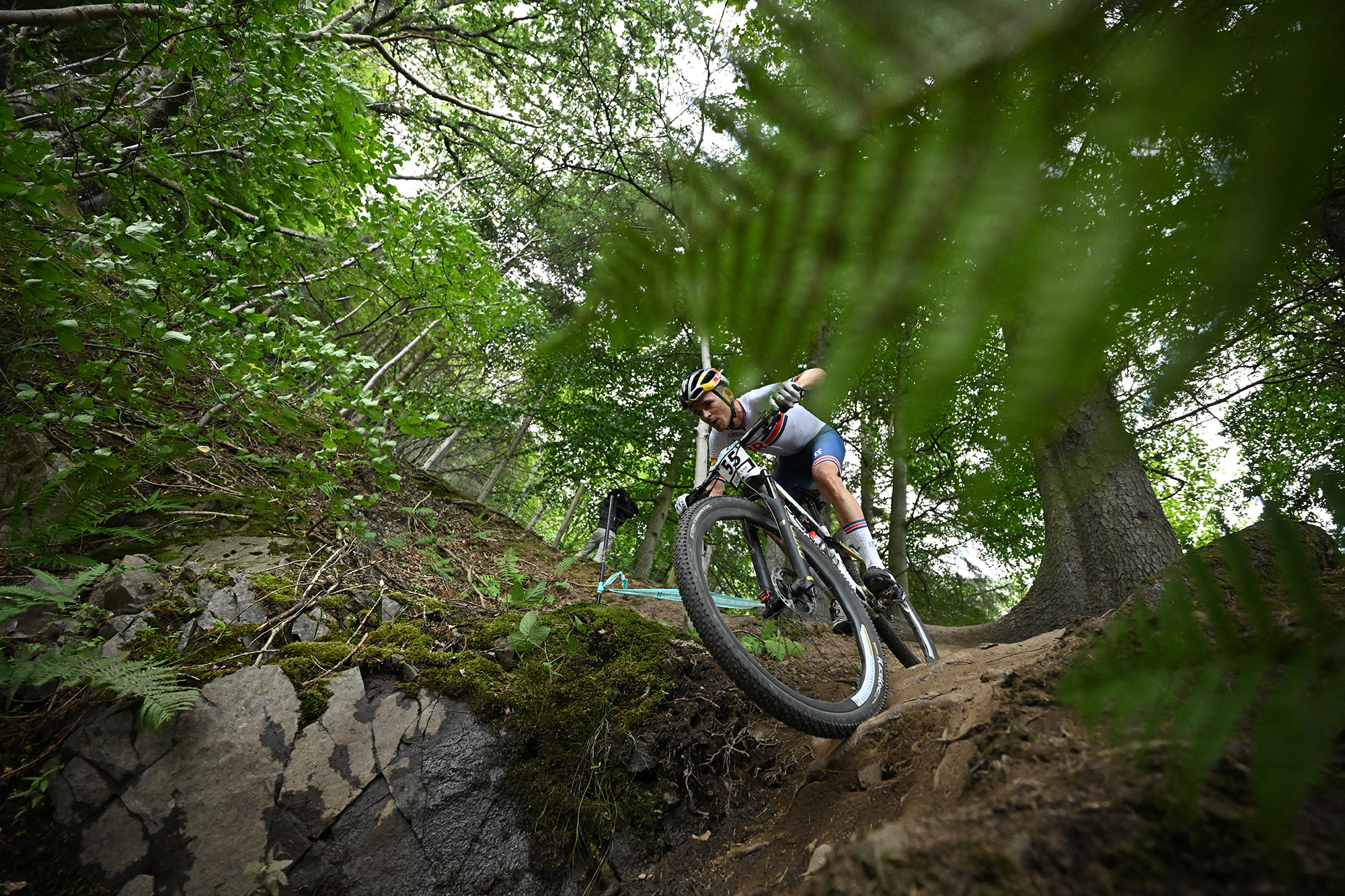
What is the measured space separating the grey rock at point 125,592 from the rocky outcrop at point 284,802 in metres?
0.54

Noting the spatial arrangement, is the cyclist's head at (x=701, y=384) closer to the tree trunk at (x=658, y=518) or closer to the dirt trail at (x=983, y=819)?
the dirt trail at (x=983, y=819)

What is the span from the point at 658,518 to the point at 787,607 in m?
6.99

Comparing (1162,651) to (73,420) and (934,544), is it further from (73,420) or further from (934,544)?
(934,544)

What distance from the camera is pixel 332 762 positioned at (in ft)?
5.37

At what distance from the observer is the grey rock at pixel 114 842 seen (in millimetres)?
1343

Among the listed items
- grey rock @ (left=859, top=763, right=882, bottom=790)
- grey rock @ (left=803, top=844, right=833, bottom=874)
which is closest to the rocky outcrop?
grey rock @ (left=803, top=844, right=833, bottom=874)

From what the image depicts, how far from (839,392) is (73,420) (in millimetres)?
2561

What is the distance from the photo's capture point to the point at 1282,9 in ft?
1.04

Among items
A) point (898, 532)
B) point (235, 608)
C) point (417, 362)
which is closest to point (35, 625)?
point (235, 608)

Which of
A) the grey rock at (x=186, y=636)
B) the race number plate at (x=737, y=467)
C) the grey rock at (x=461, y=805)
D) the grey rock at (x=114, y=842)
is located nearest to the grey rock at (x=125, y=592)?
the grey rock at (x=186, y=636)

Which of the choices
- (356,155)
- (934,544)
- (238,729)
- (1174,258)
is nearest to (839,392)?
(1174,258)

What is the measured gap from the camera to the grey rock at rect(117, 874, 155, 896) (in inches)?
51.6

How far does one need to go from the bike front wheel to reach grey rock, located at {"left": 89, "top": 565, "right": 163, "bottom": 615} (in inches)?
85.9

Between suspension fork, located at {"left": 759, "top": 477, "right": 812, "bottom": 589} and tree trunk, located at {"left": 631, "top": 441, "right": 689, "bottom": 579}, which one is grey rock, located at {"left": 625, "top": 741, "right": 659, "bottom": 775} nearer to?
suspension fork, located at {"left": 759, "top": 477, "right": 812, "bottom": 589}
